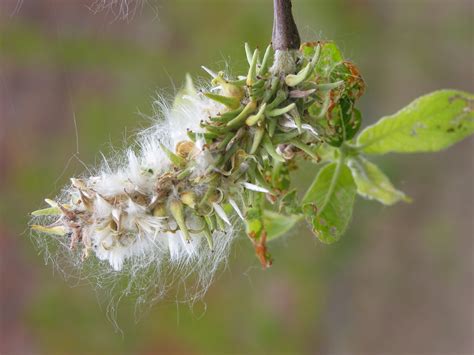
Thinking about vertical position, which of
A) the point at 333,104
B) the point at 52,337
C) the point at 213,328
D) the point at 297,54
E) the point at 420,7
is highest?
the point at 297,54

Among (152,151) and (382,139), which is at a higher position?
Result: (152,151)

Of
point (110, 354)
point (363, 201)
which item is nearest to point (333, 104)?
point (363, 201)

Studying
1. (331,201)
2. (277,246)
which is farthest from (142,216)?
(277,246)

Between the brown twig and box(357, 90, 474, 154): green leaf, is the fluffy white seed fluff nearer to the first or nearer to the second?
the brown twig

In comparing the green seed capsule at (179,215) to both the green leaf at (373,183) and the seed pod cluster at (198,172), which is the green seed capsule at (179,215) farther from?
the green leaf at (373,183)

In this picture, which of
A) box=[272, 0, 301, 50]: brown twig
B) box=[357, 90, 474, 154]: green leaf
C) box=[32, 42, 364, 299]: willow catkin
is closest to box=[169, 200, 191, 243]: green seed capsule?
box=[32, 42, 364, 299]: willow catkin

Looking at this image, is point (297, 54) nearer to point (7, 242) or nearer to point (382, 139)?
point (382, 139)

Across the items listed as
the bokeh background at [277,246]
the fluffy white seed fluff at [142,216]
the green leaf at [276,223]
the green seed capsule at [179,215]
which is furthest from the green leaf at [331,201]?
the bokeh background at [277,246]
